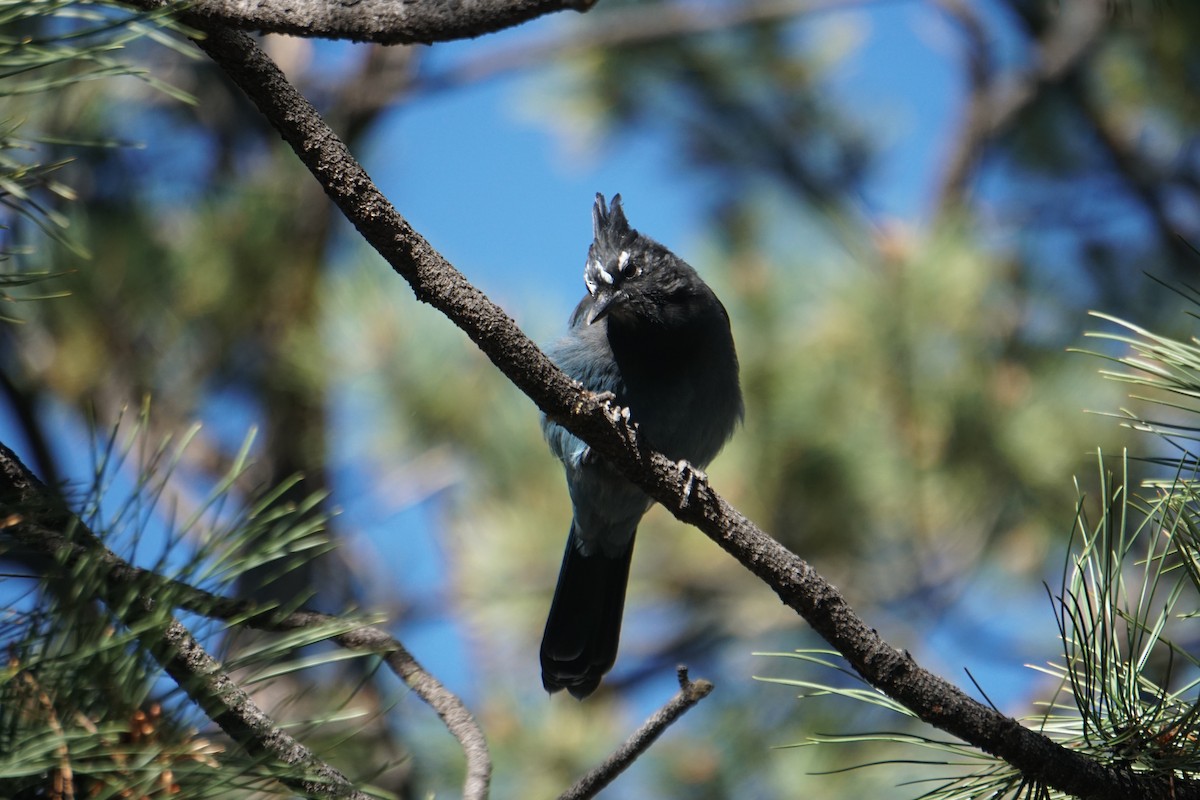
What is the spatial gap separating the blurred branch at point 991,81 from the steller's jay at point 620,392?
3399mm

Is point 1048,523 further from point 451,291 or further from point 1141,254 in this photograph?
point 451,291

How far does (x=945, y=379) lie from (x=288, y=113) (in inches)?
148

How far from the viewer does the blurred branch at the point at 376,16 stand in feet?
5.34

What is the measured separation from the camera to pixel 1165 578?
4859 millimetres

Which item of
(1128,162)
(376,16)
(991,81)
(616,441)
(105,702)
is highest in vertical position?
(991,81)

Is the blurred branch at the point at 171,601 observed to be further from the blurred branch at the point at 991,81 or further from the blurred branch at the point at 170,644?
the blurred branch at the point at 991,81

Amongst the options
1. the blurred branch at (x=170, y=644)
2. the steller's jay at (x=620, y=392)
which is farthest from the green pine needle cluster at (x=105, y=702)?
the steller's jay at (x=620, y=392)

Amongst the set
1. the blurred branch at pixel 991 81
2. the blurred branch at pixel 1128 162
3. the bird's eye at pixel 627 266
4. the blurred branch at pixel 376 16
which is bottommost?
the blurred branch at pixel 376 16

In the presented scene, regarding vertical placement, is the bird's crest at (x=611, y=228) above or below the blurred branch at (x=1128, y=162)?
below

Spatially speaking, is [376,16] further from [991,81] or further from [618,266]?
[991,81]

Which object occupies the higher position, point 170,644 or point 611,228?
point 611,228

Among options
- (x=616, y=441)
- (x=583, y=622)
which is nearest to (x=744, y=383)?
(x=583, y=622)

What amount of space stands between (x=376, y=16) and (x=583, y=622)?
104 inches

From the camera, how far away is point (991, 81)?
23.1ft
